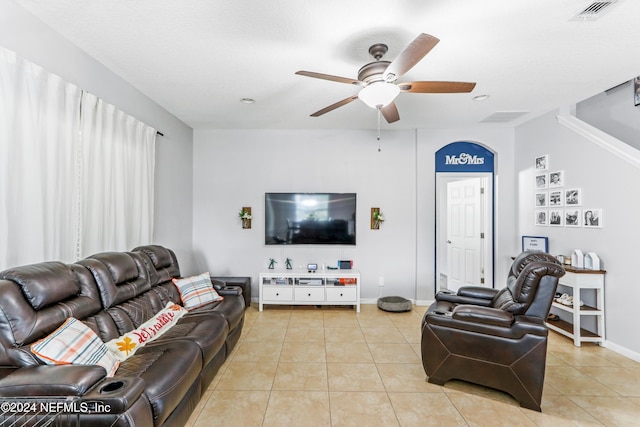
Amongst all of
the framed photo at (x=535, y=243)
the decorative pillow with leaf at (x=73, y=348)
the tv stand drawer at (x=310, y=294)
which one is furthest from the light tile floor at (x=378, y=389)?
the framed photo at (x=535, y=243)

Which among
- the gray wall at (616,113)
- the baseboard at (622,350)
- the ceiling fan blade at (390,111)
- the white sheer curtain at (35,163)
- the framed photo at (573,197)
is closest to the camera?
the white sheer curtain at (35,163)

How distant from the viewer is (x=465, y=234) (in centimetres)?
511

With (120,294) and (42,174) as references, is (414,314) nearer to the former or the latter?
(120,294)

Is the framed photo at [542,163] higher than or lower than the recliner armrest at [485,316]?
higher

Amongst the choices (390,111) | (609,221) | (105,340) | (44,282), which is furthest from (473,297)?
(44,282)

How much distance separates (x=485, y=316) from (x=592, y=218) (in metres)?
2.23

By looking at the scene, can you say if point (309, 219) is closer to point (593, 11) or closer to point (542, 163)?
point (542, 163)

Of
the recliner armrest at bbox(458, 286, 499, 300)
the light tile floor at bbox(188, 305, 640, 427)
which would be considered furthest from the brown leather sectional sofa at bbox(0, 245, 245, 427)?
the recliner armrest at bbox(458, 286, 499, 300)

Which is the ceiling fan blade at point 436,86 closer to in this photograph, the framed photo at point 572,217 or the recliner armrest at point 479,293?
the recliner armrest at point 479,293

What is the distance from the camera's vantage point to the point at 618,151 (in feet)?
10.2

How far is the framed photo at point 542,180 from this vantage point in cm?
400

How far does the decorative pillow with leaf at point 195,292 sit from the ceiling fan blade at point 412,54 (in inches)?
104

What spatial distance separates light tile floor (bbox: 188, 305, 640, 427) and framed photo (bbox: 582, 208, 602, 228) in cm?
133

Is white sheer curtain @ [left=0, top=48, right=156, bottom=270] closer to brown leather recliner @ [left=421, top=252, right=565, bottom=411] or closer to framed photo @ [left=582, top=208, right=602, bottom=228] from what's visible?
brown leather recliner @ [left=421, top=252, right=565, bottom=411]
